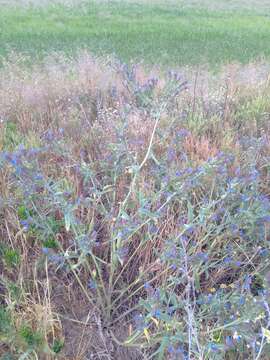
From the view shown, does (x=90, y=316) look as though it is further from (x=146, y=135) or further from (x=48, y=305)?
(x=146, y=135)

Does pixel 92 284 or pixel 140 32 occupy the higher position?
pixel 92 284

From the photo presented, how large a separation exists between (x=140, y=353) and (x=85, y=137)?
1.96 meters

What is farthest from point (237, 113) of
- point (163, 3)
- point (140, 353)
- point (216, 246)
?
point (163, 3)

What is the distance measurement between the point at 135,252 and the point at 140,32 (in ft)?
45.0

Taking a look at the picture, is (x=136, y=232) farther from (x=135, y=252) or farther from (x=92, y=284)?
(x=92, y=284)

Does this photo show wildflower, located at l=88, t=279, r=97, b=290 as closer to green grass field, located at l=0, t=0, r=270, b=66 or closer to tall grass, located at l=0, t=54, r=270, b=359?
tall grass, located at l=0, t=54, r=270, b=359

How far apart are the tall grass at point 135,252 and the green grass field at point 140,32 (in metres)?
7.11

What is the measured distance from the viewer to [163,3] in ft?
77.0

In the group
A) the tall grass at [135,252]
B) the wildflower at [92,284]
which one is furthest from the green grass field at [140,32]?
the wildflower at [92,284]

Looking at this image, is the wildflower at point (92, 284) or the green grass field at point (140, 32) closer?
the wildflower at point (92, 284)

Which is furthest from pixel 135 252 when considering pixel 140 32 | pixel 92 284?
pixel 140 32

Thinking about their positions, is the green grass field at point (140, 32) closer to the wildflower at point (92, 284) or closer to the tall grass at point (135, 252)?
the tall grass at point (135, 252)

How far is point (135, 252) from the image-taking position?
2.78 m

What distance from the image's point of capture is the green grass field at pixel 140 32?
40.8 ft
